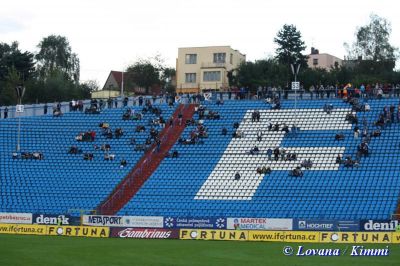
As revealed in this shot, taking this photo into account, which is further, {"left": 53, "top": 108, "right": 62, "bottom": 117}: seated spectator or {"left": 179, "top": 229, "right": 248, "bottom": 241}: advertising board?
{"left": 53, "top": 108, "right": 62, "bottom": 117}: seated spectator

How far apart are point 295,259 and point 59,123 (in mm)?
42782

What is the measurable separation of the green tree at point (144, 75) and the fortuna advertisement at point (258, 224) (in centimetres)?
7245

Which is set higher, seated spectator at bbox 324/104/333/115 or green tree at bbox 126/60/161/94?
green tree at bbox 126/60/161/94

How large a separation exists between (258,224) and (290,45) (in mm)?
69577

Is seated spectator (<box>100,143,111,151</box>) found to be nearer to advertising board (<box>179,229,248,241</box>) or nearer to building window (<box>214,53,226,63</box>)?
advertising board (<box>179,229,248,241</box>)

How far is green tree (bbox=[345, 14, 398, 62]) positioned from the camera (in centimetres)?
9975

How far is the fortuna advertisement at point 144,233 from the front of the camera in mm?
45625

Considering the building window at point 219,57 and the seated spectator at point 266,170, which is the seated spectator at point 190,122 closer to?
the seated spectator at point 266,170

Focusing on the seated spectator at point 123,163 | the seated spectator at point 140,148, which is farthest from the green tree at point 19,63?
the seated spectator at point 123,163

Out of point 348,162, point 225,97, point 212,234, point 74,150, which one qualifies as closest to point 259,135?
point 348,162

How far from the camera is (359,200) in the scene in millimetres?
50469

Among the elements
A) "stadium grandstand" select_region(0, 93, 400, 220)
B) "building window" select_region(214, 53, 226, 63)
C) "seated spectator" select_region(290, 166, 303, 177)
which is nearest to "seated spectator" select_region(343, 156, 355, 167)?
"stadium grandstand" select_region(0, 93, 400, 220)

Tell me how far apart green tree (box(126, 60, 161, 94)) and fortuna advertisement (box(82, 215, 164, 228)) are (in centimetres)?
6987

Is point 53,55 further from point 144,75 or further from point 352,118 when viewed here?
point 352,118
